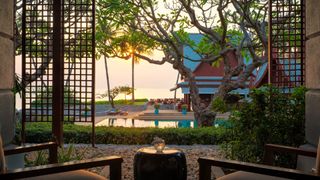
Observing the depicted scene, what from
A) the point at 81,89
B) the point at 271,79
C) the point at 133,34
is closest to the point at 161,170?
the point at 271,79

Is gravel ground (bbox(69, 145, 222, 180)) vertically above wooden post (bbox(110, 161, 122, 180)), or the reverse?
wooden post (bbox(110, 161, 122, 180))

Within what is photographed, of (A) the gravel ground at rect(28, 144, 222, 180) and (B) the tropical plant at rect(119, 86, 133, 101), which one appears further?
(B) the tropical plant at rect(119, 86, 133, 101)

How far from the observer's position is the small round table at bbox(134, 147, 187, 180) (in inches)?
109

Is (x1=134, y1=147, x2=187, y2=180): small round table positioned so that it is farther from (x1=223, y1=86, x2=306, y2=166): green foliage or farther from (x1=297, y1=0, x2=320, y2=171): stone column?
(x1=223, y1=86, x2=306, y2=166): green foliage

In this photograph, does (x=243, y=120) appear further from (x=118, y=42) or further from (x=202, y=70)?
(x=202, y=70)

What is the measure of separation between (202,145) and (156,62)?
512cm

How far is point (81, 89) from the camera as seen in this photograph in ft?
23.3

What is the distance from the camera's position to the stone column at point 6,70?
9.59 ft

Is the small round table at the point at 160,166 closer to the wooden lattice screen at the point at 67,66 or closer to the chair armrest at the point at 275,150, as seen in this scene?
the chair armrest at the point at 275,150

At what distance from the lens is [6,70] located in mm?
3082

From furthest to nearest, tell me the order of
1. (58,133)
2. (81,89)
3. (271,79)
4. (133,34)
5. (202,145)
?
1. (133,34)
2. (202,145)
3. (81,89)
4. (58,133)
5. (271,79)

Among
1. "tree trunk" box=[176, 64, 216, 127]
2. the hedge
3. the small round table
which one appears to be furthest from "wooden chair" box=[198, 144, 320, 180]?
"tree trunk" box=[176, 64, 216, 127]

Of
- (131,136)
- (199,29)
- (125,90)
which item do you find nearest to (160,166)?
(131,136)

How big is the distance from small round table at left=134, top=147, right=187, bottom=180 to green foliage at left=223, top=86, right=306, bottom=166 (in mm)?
1469
